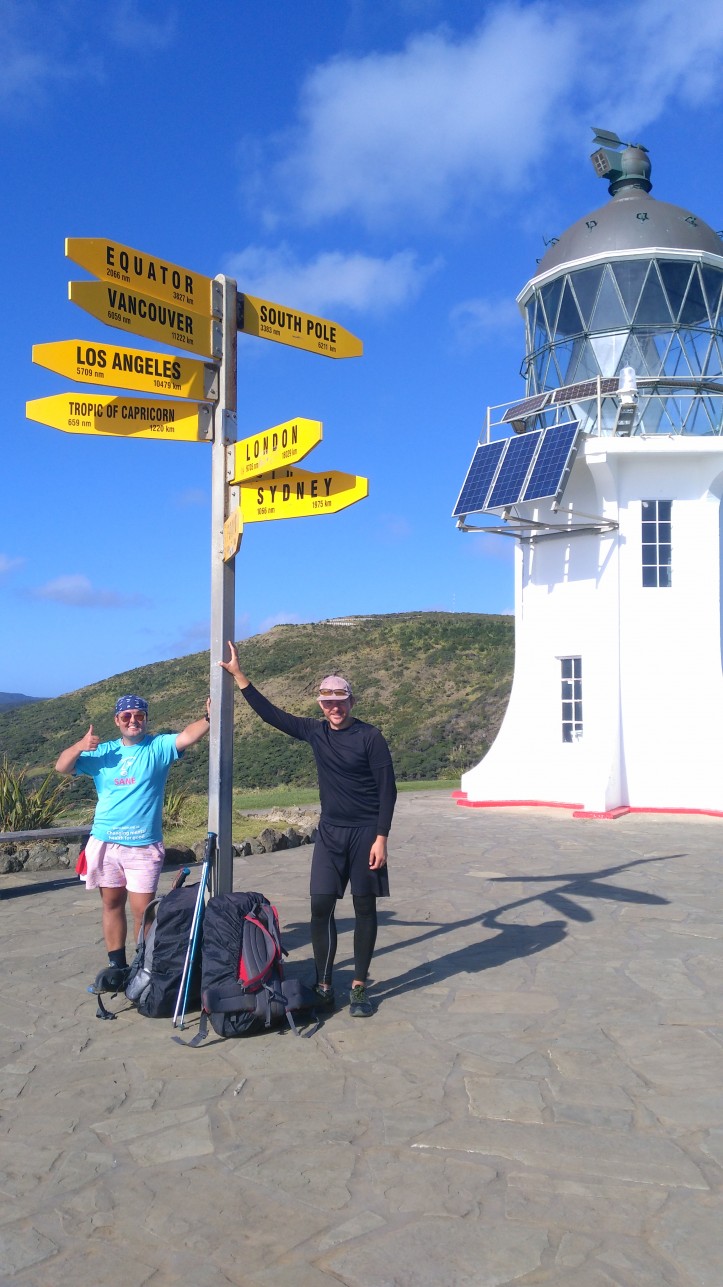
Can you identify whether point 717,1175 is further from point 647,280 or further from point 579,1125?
point 647,280

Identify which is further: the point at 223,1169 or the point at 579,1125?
the point at 579,1125

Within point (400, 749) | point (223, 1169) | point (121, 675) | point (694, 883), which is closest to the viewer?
point (223, 1169)

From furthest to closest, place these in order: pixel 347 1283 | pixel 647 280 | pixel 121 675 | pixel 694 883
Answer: pixel 121 675, pixel 647 280, pixel 694 883, pixel 347 1283

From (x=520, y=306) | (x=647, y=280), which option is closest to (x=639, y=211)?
(x=647, y=280)

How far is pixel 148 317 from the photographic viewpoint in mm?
5492

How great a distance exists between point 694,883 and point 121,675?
64329mm

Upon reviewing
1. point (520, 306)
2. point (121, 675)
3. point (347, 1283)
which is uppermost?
point (520, 306)

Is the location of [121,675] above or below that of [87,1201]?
above

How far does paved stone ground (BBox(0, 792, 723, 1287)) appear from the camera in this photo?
122 inches

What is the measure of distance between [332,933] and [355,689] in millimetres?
46468

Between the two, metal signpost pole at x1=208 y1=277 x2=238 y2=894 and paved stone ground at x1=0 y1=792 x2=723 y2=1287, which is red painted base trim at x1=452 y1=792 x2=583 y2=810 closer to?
paved stone ground at x1=0 y1=792 x2=723 y2=1287

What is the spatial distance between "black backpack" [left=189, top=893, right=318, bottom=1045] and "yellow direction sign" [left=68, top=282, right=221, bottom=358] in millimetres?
3138

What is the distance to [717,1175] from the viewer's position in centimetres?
361

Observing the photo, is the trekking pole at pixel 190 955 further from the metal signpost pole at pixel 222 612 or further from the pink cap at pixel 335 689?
the pink cap at pixel 335 689
